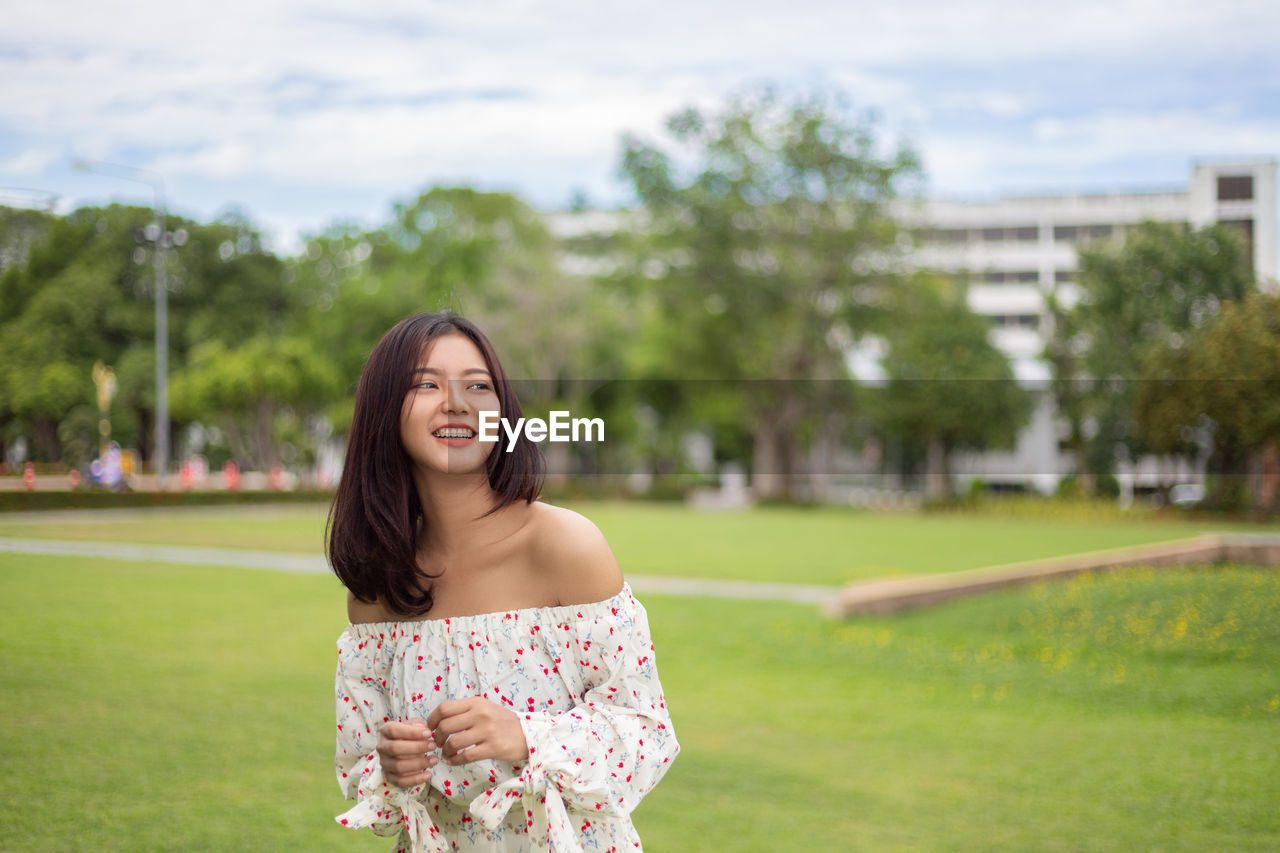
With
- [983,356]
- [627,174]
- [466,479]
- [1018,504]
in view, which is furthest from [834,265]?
[466,479]

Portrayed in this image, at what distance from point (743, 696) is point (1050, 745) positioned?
83.3 inches

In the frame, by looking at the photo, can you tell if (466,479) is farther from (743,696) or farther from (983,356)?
(983,356)

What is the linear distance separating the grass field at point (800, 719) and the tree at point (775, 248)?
2624cm

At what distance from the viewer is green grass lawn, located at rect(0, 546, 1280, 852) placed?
4.80 m

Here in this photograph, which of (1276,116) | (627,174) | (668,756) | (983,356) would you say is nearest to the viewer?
(668,756)

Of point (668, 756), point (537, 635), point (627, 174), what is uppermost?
point (627, 174)

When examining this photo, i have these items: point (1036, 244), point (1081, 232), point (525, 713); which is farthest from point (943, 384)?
point (525, 713)

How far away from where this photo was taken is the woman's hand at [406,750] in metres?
1.80

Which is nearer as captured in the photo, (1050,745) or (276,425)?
(1050,745)

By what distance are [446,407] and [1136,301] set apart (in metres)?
8.31

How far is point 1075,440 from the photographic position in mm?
9633

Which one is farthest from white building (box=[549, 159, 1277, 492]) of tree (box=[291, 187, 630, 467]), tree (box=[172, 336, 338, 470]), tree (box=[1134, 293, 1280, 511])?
tree (box=[172, 336, 338, 470])

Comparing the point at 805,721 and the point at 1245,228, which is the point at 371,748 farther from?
the point at 1245,228

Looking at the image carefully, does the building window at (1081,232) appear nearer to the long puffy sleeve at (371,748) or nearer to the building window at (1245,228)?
the building window at (1245,228)
